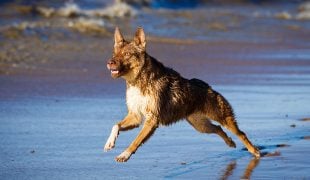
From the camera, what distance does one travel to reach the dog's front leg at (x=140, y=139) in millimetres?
7742

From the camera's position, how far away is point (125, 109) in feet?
37.9

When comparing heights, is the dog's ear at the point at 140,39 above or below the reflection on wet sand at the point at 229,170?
above

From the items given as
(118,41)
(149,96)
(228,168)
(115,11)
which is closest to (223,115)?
(149,96)

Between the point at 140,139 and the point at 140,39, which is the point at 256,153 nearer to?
the point at 140,139

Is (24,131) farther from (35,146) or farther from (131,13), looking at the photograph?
(131,13)

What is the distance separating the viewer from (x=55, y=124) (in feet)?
33.8

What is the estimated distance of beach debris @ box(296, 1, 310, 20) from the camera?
3153cm

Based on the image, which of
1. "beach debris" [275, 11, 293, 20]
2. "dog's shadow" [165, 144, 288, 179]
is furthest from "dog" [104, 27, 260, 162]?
"beach debris" [275, 11, 293, 20]

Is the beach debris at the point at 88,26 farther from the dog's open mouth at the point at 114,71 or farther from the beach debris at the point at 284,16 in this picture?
the dog's open mouth at the point at 114,71

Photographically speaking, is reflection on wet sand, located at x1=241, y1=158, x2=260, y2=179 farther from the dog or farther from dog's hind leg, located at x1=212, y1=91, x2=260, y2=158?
dog's hind leg, located at x1=212, y1=91, x2=260, y2=158

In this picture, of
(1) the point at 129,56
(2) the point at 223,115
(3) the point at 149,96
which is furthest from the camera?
(2) the point at 223,115

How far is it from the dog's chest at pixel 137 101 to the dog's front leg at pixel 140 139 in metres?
0.14

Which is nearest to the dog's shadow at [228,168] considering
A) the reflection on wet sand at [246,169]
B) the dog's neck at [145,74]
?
the reflection on wet sand at [246,169]

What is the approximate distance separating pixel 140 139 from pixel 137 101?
0.45 m
